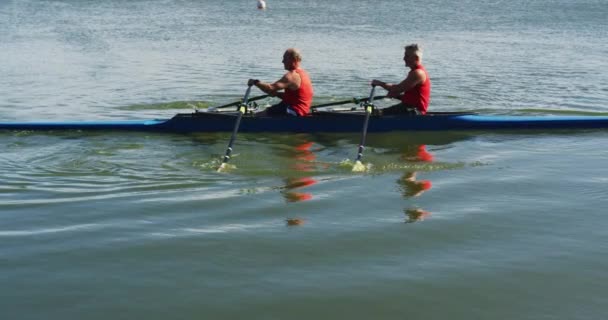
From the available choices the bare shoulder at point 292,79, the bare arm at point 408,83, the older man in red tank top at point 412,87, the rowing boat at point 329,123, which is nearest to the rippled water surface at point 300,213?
the rowing boat at point 329,123

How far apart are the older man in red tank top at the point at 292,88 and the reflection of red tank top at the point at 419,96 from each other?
4.70 ft

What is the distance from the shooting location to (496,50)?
2375cm

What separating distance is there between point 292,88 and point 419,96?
1875 mm

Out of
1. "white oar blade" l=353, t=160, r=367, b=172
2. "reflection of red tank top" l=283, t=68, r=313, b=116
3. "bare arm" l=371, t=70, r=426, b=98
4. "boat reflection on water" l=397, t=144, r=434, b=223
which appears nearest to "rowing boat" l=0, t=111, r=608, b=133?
"reflection of red tank top" l=283, t=68, r=313, b=116

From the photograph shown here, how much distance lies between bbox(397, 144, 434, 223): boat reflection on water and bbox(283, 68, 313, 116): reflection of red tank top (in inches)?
65.6

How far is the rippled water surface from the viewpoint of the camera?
5.52 m

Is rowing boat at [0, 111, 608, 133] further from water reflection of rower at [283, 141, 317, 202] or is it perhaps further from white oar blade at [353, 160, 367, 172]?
white oar blade at [353, 160, 367, 172]

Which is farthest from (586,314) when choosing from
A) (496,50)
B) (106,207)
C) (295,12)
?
(295,12)

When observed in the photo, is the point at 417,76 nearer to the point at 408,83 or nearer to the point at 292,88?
the point at 408,83

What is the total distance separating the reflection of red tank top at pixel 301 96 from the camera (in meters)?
11.2

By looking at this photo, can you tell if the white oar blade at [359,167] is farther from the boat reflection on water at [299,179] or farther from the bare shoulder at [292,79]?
the bare shoulder at [292,79]

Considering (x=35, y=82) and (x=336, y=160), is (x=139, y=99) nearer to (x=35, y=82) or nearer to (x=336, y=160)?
(x=35, y=82)

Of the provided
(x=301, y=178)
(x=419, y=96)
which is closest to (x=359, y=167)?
(x=301, y=178)

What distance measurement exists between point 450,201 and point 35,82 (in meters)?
12.5
